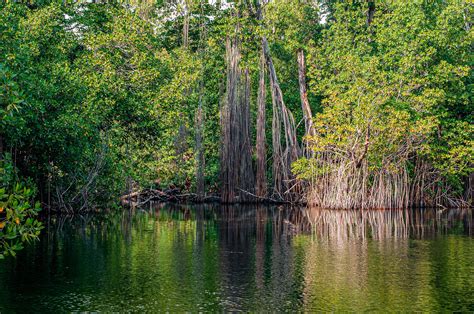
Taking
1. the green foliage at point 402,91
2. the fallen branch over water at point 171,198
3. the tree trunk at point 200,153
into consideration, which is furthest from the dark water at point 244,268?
the tree trunk at point 200,153

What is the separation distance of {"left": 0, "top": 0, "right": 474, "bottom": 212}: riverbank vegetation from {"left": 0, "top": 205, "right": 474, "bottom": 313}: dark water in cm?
331

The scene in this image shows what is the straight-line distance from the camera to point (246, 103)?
32969mm

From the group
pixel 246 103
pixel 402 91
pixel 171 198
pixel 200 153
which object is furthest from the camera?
pixel 171 198

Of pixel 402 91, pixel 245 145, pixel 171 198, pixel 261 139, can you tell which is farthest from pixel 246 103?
pixel 402 91

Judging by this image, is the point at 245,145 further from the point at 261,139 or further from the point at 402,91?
the point at 402,91

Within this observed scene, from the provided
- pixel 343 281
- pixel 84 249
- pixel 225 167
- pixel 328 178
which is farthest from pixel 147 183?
pixel 343 281

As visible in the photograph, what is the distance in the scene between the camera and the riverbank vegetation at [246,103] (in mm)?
21688

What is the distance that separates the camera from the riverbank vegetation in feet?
71.2

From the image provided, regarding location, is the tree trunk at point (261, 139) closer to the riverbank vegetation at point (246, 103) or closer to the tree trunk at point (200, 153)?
the riverbank vegetation at point (246, 103)

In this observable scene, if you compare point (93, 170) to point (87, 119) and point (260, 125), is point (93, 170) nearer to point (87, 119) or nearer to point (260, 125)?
point (87, 119)

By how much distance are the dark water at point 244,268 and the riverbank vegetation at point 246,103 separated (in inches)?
130

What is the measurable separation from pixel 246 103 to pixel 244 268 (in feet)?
68.7

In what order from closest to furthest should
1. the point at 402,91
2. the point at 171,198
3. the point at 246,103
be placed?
the point at 402,91
the point at 246,103
the point at 171,198

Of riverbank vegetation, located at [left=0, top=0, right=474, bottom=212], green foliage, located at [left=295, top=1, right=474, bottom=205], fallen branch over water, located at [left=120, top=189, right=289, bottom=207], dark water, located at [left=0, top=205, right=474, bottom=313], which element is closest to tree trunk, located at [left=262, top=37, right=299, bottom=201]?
riverbank vegetation, located at [left=0, top=0, right=474, bottom=212]
